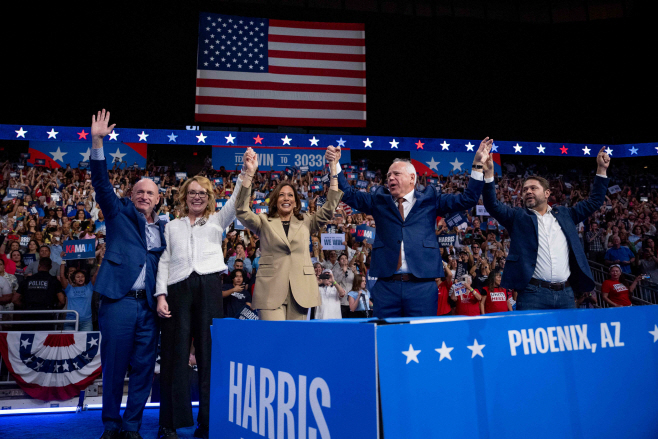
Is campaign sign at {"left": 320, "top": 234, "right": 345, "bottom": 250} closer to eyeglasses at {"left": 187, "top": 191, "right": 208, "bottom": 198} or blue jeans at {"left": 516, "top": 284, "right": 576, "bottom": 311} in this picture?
eyeglasses at {"left": 187, "top": 191, "right": 208, "bottom": 198}

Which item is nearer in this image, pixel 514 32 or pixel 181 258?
pixel 181 258

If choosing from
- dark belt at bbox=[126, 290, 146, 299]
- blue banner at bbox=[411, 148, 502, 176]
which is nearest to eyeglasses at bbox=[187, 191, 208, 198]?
dark belt at bbox=[126, 290, 146, 299]

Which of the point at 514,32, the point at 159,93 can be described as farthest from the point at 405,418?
the point at 514,32

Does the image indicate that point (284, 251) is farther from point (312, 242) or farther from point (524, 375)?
point (312, 242)

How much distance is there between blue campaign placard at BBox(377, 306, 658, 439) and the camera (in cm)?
102

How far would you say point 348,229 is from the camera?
859cm

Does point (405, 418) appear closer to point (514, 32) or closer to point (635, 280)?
point (635, 280)

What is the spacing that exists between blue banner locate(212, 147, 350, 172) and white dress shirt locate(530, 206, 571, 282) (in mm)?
9784

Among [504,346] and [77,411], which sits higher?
[504,346]

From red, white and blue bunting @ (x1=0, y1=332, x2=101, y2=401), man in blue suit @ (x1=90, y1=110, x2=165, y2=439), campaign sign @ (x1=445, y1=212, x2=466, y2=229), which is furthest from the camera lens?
campaign sign @ (x1=445, y1=212, x2=466, y2=229)

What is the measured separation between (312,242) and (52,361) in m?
4.20

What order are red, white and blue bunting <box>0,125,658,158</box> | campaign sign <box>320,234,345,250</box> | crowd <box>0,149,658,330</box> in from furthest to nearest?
red, white and blue bunting <box>0,125,658,158</box>
campaign sign <box>320,234,345,250</box>
crowd <box>0,149,658,330</box>

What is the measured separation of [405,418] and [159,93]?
15.9 meters

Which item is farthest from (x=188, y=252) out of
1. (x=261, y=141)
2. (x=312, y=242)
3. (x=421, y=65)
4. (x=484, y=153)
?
(x=421, y=65)
